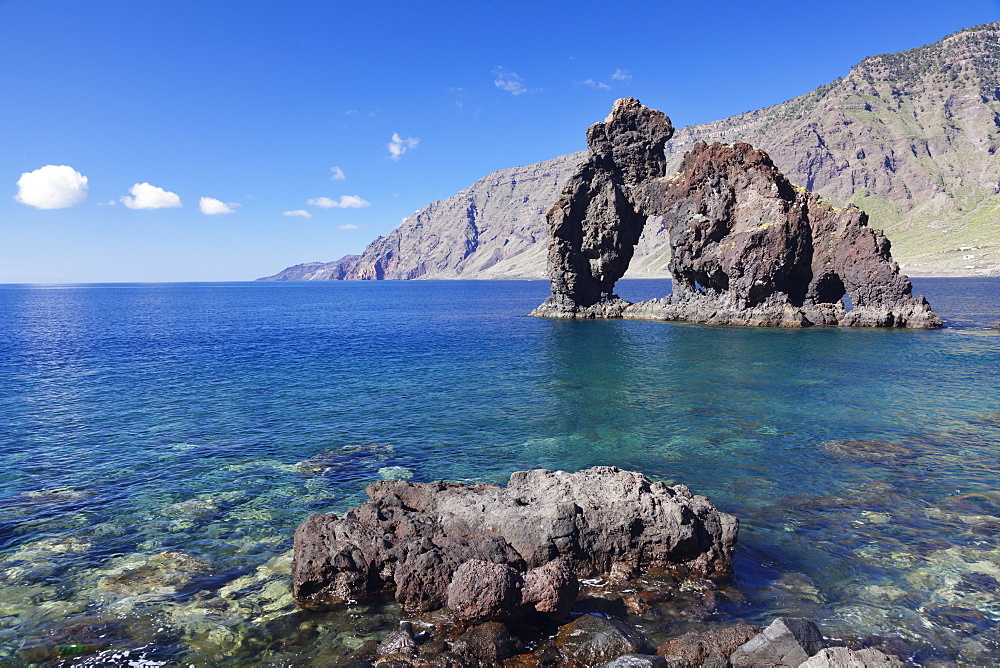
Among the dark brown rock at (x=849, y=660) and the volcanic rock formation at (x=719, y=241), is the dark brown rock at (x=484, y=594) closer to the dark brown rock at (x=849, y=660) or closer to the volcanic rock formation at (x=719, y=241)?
the dark brown rock at (x=849, y=660)

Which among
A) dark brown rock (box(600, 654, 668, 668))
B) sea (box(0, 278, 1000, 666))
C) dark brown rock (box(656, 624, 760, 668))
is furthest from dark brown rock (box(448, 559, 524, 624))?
dark brown rock (box(656, 624, 760, 668))

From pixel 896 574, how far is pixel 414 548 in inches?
499

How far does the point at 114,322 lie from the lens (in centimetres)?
10069

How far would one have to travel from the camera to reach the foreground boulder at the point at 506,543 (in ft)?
40.4

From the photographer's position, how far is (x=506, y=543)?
47.4 ft

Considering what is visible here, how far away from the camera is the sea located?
12.4 metres

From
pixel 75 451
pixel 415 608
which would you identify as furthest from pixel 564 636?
pixel 75 451

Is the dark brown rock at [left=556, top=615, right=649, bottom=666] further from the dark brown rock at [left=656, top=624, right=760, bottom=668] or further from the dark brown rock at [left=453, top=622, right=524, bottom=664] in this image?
the dark brown rock at [left=453, top=622, right=524, bottom=664]

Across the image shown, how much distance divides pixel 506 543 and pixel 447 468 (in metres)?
8.74

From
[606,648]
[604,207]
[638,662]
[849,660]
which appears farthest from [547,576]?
[604,207]

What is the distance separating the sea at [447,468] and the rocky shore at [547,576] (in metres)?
0.71

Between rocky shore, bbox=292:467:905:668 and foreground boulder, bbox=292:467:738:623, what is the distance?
0.12 ft

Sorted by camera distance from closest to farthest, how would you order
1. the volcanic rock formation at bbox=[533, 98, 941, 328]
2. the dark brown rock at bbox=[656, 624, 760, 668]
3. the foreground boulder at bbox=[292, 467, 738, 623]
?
the dark brown rock at bbox=[656, 624, 760, 668] < the foreground boulder at bbox=[292, 467, 738, 623] < the volcanic rock formation at bbox=[533, 98, 941, 328]

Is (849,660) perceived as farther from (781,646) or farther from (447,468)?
(447,468)
